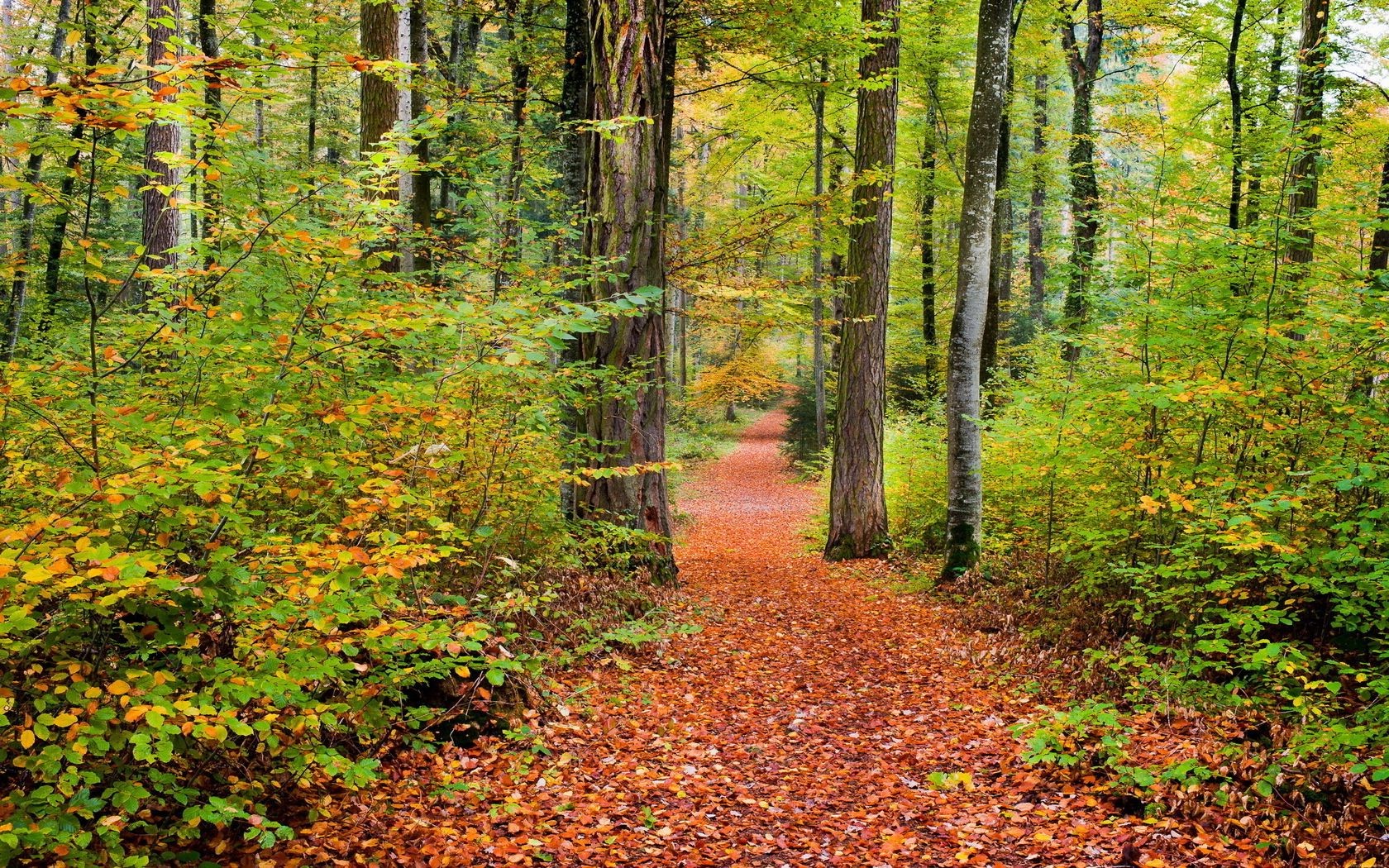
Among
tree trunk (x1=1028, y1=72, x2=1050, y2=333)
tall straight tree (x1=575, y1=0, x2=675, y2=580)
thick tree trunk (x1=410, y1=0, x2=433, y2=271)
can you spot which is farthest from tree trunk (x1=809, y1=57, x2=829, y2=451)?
tree trunk (x1=1028, y1=72, x2=1050, y2=333)

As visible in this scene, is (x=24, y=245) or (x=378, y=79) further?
(x=24, y=245)

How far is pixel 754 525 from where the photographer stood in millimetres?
15938

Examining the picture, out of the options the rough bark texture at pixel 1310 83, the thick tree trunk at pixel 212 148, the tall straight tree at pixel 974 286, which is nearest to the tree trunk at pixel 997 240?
the tall straight tree at pixel 974 286

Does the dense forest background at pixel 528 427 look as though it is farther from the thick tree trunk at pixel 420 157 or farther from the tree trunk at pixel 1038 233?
the tree trunk at pixel 1038 233

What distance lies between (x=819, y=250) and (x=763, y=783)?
1263 cm

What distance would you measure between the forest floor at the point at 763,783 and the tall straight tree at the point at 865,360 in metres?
3.66

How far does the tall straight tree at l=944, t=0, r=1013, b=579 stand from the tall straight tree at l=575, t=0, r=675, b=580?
3.43 m

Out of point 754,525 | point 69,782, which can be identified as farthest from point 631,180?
point 754,525

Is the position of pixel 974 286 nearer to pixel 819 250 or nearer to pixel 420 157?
pixel 420 157

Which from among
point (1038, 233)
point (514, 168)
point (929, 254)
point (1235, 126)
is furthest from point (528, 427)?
point (1038, 233)

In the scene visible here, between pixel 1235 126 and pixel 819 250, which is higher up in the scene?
pixel 1235 126

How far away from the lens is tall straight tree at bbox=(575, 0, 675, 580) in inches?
267

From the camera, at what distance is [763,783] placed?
4.30 m

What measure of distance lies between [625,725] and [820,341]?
15.7 m
